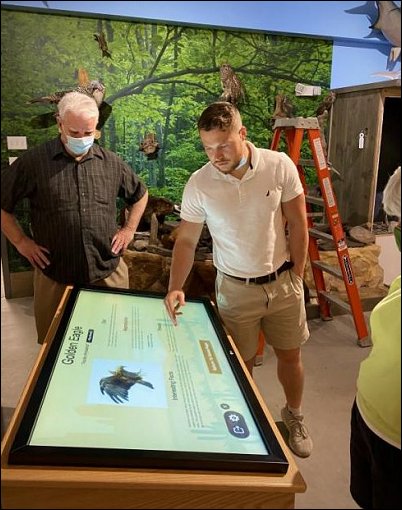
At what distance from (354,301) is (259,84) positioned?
1.46m

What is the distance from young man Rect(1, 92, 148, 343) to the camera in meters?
0.81

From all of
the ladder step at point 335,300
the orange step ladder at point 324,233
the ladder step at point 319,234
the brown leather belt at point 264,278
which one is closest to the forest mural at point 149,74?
the brown leather belt at point 264,278

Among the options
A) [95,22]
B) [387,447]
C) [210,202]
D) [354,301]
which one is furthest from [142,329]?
[354,301]

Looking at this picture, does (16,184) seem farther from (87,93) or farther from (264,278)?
(264,278)

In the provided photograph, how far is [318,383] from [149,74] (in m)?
1.15

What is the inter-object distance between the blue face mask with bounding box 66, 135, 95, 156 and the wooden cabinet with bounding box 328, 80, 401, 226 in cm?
46

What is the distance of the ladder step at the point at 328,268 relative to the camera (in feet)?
7.06

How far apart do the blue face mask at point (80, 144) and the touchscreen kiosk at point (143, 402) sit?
0.31m

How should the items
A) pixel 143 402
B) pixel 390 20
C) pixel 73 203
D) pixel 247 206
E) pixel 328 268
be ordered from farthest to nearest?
1. pixel 328 268
2. pixel 247 206
3. pixel 73 203
4. pixel 143 402
5. pixel 390 20

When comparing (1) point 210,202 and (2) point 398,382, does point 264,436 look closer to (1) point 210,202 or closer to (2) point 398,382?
(2) point 398,382

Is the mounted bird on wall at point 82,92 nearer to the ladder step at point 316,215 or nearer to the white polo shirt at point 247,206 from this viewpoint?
the white polo shirt at point 247,206

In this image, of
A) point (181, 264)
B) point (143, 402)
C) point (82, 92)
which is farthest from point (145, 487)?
point (181, 264)

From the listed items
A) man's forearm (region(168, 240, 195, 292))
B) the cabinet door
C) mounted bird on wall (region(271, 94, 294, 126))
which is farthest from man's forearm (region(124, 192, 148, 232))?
the cabinet door

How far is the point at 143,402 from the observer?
64 cm
